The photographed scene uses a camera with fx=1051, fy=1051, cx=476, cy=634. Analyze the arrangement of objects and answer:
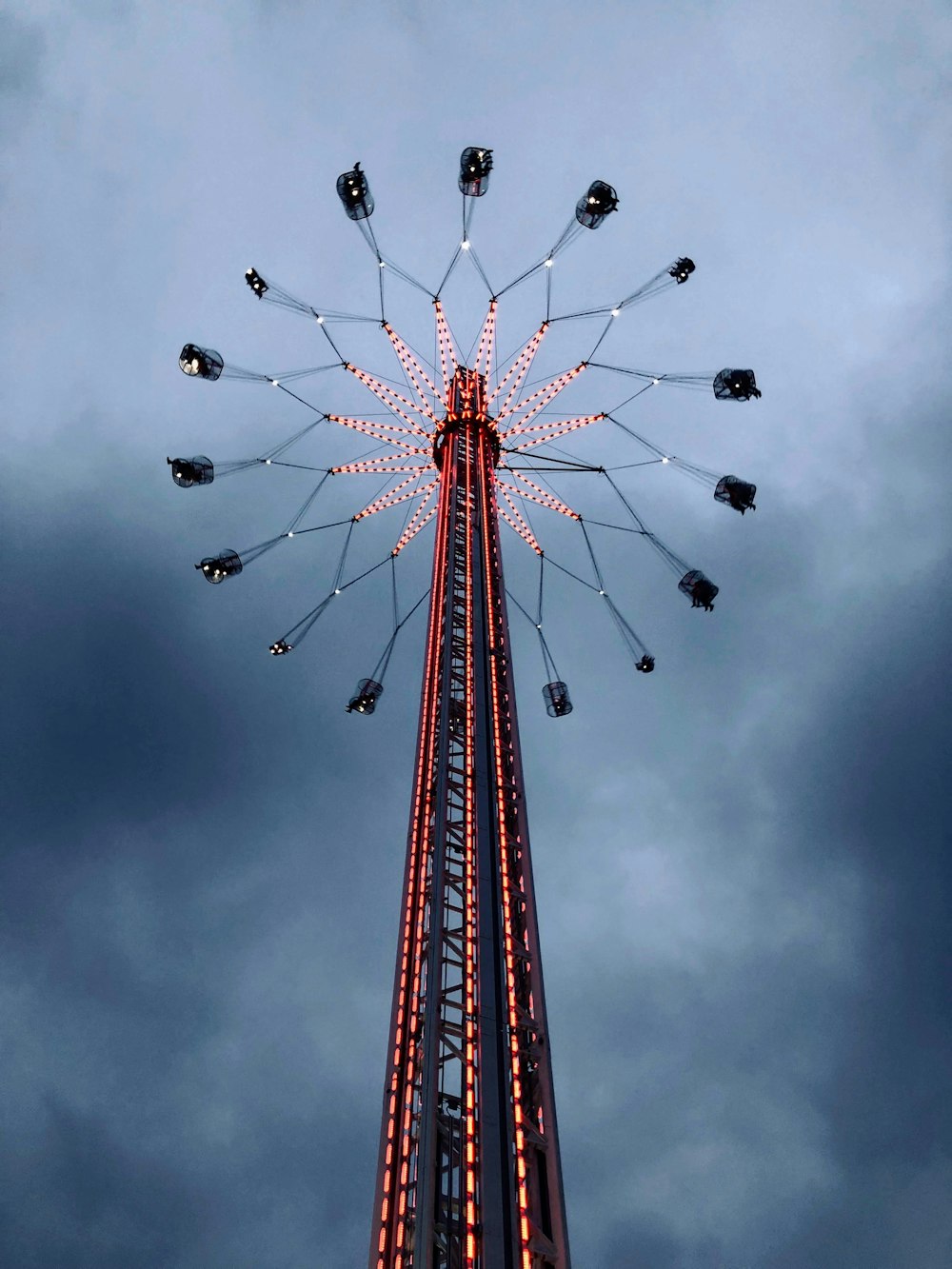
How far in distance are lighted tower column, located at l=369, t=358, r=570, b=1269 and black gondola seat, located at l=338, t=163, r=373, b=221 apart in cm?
1208

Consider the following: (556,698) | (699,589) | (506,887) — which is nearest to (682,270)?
(699,589)

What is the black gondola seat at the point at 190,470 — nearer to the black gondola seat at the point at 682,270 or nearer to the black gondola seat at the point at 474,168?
the black gondola seat at the point at 474,168

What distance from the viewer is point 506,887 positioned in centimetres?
2283

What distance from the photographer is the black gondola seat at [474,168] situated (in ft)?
108

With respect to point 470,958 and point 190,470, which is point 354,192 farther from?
point 470,958

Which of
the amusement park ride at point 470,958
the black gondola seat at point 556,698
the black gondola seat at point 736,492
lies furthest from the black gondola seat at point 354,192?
the black gondola seat at point 556,698

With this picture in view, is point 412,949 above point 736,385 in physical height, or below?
below

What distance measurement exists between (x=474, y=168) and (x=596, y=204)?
4036 mm

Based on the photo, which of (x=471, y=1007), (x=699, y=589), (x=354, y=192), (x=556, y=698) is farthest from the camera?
(x=556, y=698)

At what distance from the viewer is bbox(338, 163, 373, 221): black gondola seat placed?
3241 centimetres

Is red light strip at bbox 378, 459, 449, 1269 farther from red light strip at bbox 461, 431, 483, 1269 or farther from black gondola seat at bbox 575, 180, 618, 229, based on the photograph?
black gondola seat at bbox 575, 180, 618, 229

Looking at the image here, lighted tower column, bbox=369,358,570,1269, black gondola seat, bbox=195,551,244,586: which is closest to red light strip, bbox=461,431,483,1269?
lighted tower column, bbox=369,358,570,1269

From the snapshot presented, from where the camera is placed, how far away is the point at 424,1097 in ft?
62.6

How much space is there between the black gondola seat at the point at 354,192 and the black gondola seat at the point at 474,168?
3.11 metres
